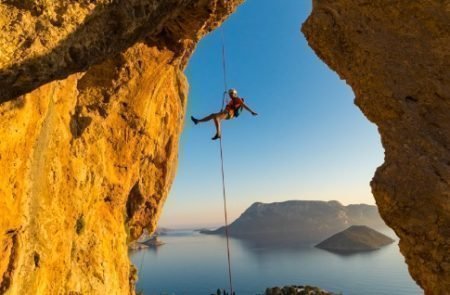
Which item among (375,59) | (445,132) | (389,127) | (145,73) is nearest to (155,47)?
(145,73)

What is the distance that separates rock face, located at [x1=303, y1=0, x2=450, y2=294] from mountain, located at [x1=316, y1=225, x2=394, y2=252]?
17203 cm

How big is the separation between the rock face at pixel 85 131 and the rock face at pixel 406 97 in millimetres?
5310

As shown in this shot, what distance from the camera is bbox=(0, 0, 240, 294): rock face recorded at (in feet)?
22.2

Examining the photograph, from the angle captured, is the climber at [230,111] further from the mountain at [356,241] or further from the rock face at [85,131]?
the mountain at [356,241]

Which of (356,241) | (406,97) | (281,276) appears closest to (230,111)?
(406,97)

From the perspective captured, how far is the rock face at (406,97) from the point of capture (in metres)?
7.32

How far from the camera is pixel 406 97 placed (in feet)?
30.3

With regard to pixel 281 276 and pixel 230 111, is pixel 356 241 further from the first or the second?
pixel 230 111

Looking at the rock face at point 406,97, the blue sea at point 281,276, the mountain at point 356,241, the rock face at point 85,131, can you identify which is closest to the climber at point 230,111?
the rock face at point 85,131

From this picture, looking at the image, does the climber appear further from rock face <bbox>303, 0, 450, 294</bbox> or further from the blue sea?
the blue sea

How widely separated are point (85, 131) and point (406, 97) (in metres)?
10.3

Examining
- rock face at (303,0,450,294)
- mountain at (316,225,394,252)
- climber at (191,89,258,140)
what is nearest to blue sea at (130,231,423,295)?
mountain at (316,225,394,252)

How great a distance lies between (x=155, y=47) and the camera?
16266 mm

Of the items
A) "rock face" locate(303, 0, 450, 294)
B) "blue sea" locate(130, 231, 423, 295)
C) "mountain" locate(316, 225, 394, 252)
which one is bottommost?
"blue sea" locate(130, 231, 423, 295)
